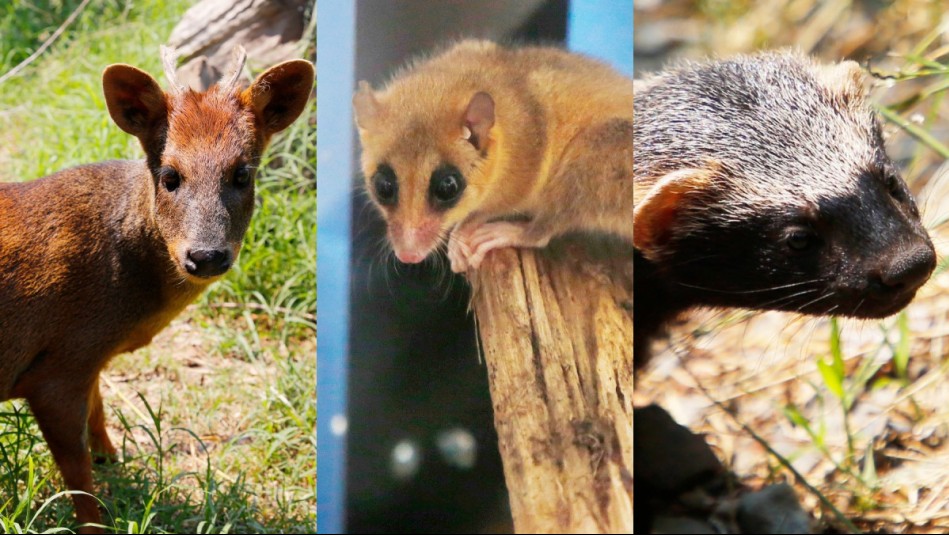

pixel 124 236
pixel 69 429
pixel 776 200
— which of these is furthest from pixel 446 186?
pixel 69 429

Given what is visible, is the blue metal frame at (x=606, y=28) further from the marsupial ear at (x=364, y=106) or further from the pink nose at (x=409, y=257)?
the pink nose at (x=409, y=257)

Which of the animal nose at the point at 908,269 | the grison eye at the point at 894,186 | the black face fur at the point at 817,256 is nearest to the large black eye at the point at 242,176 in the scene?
the black face fur at the point at 817,256

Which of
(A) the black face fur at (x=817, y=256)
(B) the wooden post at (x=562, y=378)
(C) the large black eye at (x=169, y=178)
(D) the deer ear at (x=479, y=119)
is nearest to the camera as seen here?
(B) the wooden post at (x=562, y=378)

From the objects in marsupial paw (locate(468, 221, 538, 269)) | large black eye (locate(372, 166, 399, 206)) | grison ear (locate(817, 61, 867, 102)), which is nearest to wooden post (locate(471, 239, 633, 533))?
marsupial paw (locate(468, 221, 538, 269))

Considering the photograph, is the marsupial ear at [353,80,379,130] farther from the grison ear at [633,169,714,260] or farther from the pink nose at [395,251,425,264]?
the grison ear at [633,169,714,260]

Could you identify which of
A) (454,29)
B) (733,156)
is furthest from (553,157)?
(733,156)

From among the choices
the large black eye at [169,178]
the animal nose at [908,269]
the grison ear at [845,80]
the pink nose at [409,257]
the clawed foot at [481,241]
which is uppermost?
the grison ear at [845,80]
